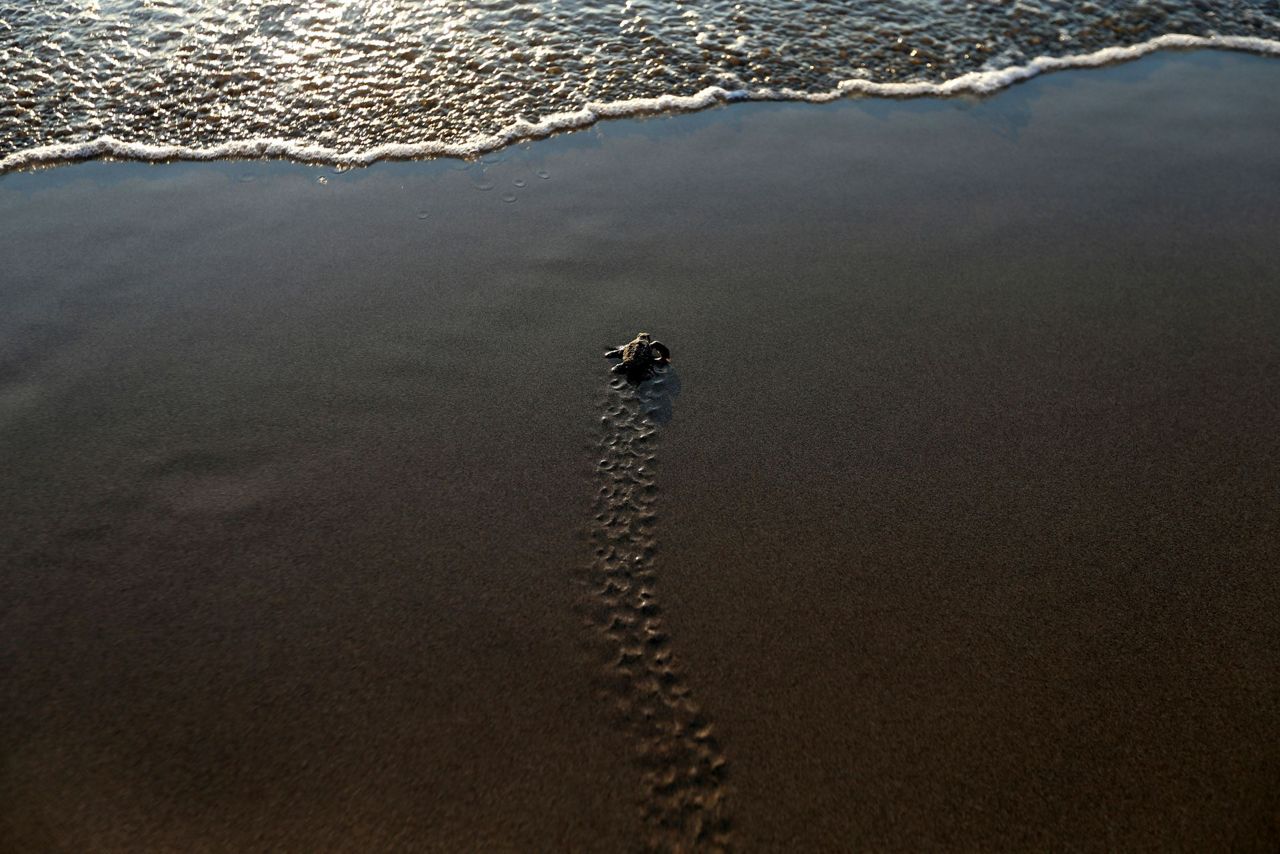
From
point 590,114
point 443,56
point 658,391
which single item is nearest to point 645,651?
point 658,391

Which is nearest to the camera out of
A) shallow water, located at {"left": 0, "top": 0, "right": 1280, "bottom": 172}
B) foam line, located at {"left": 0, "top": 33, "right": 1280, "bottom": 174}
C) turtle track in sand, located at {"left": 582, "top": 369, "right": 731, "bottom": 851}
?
turtle track in sand, located at {"left": 582, "top": 369, "right": 731, "bottom": 851}

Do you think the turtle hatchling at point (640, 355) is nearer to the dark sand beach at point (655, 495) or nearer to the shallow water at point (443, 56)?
the dark sand beach at point (655, 495)

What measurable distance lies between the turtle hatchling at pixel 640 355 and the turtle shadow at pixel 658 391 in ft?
0.13

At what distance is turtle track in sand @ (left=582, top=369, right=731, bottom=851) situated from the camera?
2639 mm

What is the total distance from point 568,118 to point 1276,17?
313 inches

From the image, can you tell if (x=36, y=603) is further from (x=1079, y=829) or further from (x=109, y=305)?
(x=1079, y=829)

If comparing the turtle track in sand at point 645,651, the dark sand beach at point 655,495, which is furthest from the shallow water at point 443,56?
the turtle track in sand at point 645,651

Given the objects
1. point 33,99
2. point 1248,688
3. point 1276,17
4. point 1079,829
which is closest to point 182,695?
point 1079,829

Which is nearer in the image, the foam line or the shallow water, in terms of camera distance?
the foam line

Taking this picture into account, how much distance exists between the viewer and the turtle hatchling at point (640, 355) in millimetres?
4051

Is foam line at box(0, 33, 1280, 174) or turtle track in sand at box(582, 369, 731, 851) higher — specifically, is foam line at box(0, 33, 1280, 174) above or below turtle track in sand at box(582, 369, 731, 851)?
above

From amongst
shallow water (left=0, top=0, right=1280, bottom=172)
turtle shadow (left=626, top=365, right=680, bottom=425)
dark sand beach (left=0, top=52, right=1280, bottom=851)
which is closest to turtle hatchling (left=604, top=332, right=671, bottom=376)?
turtle shadow (left=626, top=365, right=680, bottom=425)

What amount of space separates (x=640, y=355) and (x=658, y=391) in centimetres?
22

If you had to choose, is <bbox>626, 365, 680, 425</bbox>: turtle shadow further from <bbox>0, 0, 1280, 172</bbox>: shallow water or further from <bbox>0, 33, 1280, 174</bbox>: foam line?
<bbox>0, 0, 1280, 172</bbox>: shallow water
